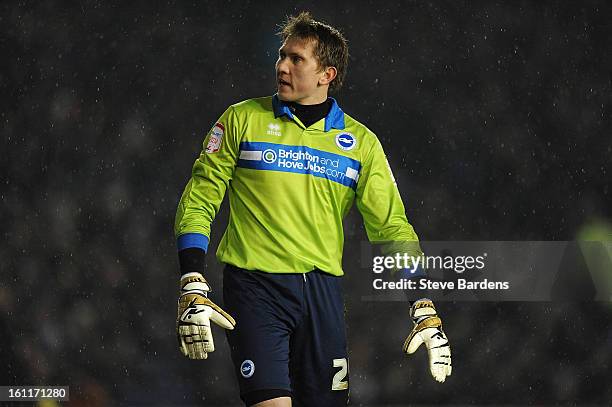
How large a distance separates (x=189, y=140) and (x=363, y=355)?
2.34 meters

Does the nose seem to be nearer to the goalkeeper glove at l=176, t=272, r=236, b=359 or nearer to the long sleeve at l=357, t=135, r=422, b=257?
the long sleeve at l=357, t=135, r=422, b=257

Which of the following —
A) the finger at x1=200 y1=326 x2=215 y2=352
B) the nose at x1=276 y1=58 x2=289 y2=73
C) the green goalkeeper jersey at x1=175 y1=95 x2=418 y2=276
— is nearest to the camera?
the finger at x1=200 y1=326 x2=215 y2=352

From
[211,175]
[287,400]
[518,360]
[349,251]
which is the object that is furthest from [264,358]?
[518,360]

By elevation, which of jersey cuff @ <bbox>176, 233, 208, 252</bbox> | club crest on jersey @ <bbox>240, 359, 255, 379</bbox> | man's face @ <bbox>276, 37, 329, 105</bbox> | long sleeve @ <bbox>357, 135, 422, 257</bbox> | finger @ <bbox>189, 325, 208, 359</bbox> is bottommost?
club crest on jersey @ <bbox>240, 359, 255, 379</bbox>

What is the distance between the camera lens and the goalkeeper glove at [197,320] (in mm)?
3748

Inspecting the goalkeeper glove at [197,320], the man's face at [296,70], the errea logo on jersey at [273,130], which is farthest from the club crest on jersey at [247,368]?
the man's face at [296,70]

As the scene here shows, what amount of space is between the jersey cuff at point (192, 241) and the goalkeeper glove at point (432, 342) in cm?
89

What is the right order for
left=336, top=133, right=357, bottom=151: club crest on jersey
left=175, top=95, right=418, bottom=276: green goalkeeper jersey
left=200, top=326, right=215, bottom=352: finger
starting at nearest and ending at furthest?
left=200, top=326, right=215, bottom=352: finger → left=175, top=95, right=418, bottom=276: green goalkeeper jersey → left=336, top=133, right=357, bottom=151: club crest on jersey

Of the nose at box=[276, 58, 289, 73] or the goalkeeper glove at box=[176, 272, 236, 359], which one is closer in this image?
the goalkeeper glove at box=[176, 272, 236, 359]

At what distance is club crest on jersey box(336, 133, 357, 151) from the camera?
4316mm

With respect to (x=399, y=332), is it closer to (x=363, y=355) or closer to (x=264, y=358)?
(x=363, y=355)

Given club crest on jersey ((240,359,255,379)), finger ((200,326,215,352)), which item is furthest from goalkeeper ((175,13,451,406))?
finger ((200,326,215,352))

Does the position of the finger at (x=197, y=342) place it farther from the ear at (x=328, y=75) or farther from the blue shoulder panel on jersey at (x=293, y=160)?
the ear at (x=328, y=75)

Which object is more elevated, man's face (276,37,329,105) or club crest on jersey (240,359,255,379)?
man's face (276,37,329,105)
